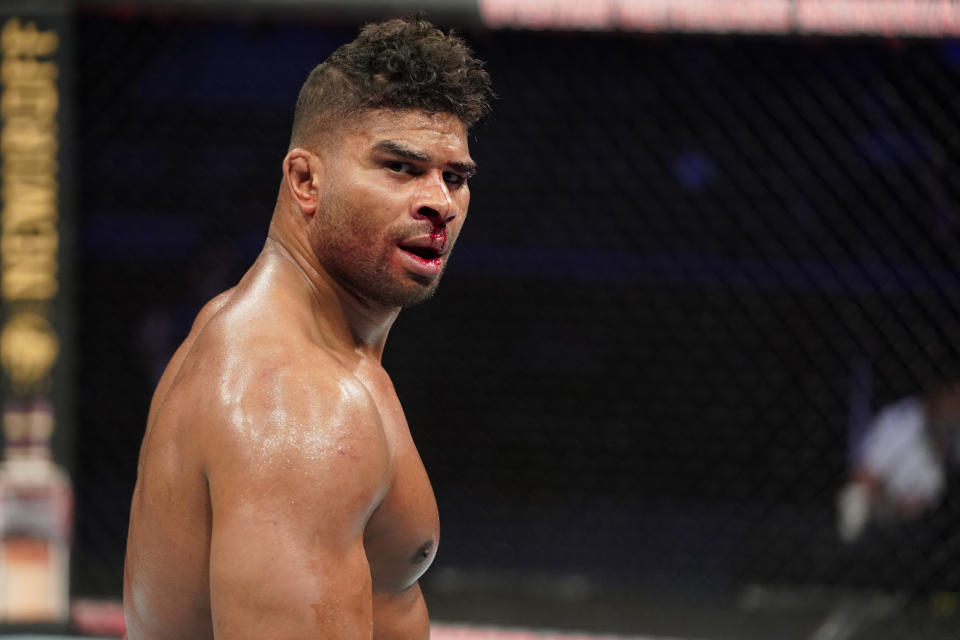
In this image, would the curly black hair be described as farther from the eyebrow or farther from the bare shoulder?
the bare shoulder

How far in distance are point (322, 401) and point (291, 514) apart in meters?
0.10

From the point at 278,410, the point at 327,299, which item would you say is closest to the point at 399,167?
the point at 327,299

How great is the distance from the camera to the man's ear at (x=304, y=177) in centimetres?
107

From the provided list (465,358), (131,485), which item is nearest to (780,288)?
(465,358)

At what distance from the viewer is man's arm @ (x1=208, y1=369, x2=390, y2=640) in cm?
82

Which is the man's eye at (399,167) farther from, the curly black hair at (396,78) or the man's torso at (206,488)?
the man's torso at (206,488)

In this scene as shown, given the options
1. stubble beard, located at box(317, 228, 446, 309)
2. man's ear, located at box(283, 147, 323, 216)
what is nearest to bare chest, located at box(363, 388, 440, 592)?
stubble beard, located at box(317, 228, 446, 309)

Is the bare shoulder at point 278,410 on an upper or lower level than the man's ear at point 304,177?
lower

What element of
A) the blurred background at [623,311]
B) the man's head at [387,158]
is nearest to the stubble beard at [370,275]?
the man's head at [387,158]

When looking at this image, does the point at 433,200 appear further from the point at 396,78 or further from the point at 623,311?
the point at 623,311

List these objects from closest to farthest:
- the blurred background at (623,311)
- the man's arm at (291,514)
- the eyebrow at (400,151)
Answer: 1. the man's arm at (291,514)
2. the eyebrow at (400,151)
3. the blurred background at (623,311)

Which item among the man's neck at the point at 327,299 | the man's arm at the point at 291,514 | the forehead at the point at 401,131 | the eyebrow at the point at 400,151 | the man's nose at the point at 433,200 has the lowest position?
the man's arm at the point at 291,514

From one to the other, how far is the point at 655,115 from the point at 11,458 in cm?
236

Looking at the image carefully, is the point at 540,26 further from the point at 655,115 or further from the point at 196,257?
the point at 196,257
